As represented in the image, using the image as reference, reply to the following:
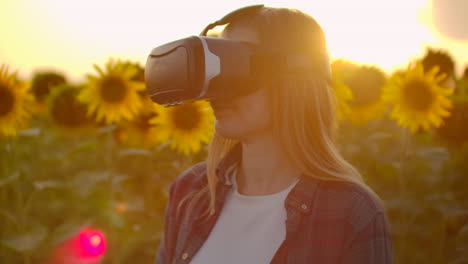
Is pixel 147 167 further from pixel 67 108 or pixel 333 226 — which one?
pixel 333 226

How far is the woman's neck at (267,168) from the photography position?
5.96 feet

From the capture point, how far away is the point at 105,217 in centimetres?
315

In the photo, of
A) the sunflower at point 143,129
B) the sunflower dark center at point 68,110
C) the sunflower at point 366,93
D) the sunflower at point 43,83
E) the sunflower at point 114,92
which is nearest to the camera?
the sunflower at point 114,92

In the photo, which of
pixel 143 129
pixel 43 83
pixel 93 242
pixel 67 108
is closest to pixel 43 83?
pixel 43 83

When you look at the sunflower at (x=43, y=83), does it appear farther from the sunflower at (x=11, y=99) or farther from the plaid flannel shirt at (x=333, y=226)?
the plaid flannel shirt at (x=333, y=226)

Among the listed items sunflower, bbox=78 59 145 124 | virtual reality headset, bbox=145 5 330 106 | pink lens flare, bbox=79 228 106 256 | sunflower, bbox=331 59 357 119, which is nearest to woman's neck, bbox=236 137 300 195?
virtual reality headset, bbox=145 5 330 106

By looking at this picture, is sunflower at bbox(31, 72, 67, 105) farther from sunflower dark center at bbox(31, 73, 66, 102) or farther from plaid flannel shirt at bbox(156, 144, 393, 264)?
plaid flannel shirt at bbox(156, 144, 393, 264)

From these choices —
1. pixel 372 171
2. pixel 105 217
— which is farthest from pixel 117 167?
pixel 372 171

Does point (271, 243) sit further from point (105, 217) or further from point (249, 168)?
point (105, 217)

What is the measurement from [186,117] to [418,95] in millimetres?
1469

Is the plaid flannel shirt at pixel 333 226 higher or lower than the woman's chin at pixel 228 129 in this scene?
lower

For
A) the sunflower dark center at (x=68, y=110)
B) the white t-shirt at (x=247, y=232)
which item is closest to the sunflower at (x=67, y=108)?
the sunflower dark center at (x=68, y=110)

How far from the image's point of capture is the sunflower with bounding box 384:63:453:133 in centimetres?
323

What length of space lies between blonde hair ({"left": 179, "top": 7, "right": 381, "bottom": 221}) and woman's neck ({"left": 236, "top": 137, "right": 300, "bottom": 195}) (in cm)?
4
